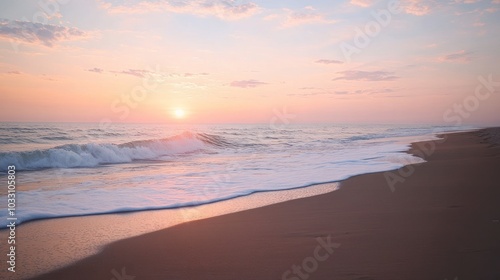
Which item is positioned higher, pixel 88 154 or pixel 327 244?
pixel 88 154

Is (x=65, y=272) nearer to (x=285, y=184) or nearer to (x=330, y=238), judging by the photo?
(x=330, y=238)

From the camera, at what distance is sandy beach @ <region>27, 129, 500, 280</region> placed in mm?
3422

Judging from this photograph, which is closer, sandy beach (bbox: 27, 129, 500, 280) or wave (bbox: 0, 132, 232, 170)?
sandy beach (bbox: 27, 129, 500, 280)

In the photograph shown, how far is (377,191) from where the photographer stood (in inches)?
295

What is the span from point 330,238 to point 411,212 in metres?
2.01

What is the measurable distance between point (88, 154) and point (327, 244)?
15.6 m

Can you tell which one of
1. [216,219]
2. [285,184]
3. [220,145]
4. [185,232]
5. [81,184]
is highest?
[220,145]

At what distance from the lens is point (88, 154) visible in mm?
16516

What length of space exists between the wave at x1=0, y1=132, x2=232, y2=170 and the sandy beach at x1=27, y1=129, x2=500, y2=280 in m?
12.3

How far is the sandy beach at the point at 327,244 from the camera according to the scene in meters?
3.42

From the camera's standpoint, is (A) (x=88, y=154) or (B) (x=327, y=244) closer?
(B) (x=327, y=244)

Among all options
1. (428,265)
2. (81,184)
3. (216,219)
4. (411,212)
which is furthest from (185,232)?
(81,184)

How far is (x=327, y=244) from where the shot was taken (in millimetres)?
4207

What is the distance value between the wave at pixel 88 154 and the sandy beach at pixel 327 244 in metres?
12.3
